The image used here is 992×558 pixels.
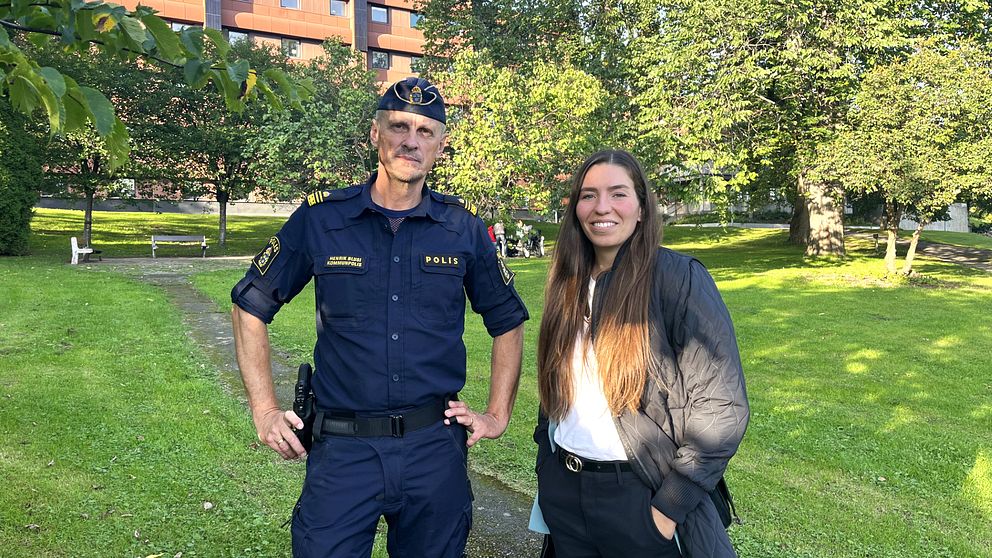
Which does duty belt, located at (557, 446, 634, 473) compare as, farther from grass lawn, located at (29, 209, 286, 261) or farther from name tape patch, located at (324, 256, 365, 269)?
grass lawn, located at (29, 209, 286, 261)

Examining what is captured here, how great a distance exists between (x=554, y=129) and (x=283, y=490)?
11689 mm

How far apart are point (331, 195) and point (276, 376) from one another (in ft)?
17.4

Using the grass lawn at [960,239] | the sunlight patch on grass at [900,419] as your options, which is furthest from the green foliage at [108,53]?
the grass lawn at [960,239]

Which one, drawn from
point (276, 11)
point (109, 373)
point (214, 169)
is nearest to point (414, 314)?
point (109, 373)

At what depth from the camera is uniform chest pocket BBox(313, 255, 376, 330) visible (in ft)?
7.97

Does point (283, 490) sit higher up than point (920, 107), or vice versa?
point (920, 107)

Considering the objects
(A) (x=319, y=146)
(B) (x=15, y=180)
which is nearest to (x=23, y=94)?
(A) (x=319, y=146)

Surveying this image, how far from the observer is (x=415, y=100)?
2.54 m

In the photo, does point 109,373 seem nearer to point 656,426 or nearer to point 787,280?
point 656,426

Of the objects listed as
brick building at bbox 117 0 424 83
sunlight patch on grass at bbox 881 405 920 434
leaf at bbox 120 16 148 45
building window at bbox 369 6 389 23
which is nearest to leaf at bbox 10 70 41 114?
leaf at bbox 120 16 148 45

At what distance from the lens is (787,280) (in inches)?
693

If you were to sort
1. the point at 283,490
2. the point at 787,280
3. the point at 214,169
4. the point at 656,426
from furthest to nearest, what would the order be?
the point at 214,169 < the point at 787,280 < the point at 283,490 < the point at 656,426

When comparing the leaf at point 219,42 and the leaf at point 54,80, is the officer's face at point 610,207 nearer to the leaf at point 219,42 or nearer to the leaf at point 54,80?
the leaf at point 219,42

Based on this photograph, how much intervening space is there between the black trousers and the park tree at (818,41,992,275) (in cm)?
1679
